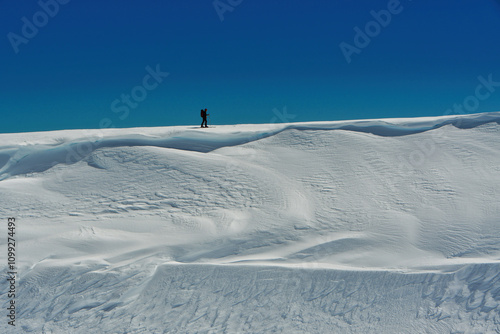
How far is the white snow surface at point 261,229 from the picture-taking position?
15.4 ft

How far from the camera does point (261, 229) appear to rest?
6023 mm

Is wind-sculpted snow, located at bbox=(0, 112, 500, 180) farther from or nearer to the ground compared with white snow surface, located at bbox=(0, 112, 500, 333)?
farther from the ground

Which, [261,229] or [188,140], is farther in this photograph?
[188,140]

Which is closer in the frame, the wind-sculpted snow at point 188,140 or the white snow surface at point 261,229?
the white snow surface at point 261,229

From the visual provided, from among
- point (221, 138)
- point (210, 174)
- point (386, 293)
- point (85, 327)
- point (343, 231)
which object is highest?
point (221, 138)

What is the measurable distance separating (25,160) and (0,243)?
3070 millimetres

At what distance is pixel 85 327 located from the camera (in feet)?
15.3

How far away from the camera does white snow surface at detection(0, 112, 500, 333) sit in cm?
470

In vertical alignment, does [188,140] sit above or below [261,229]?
above

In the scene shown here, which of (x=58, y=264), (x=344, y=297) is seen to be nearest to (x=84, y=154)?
(x=58, y=264)

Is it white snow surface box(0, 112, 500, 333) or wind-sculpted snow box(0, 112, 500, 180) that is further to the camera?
wind-sculpted snow box(0, 112, 500, 180)

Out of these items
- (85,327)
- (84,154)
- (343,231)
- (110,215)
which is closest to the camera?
(85,327)

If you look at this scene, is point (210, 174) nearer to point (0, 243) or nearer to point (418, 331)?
point (0, 243)

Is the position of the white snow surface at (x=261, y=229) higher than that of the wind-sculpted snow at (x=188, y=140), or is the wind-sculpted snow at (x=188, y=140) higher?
the wind-sculpted snow at (x=188, y=140)
